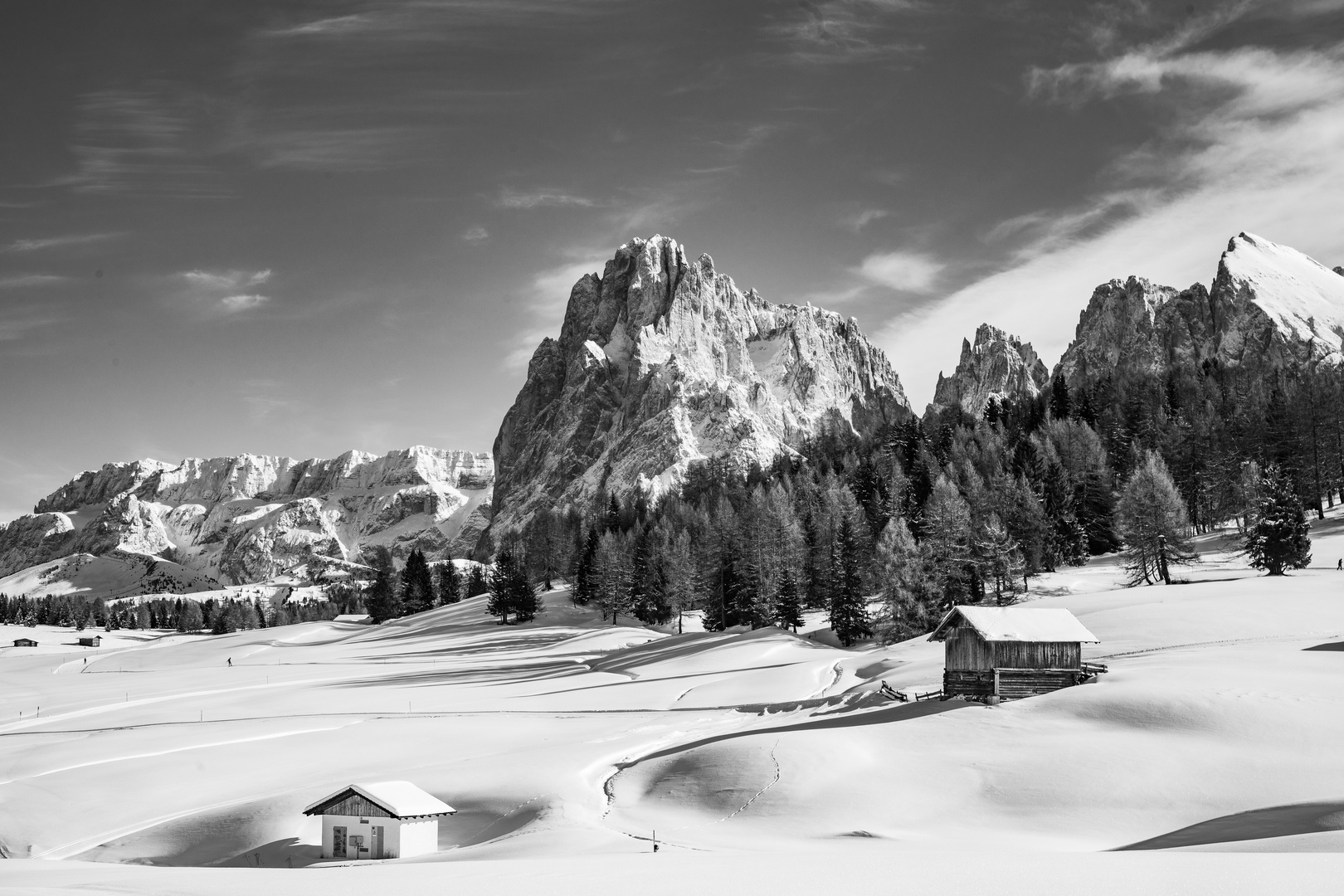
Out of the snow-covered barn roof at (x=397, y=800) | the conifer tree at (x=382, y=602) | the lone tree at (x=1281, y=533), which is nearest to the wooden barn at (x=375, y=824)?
the snow-covered barn roof at (x=397, y=800)

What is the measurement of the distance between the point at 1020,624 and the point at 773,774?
59.7 ft

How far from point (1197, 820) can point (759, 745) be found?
13.9 m

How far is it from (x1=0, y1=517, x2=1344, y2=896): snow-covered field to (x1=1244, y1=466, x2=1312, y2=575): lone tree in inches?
73.2

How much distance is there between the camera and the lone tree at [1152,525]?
68000 millimetres

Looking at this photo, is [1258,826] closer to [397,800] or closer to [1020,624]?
[397,800]

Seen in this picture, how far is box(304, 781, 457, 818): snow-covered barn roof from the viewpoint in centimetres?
2542

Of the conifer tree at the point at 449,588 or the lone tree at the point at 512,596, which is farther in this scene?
the conifer tree at the point at 449,588

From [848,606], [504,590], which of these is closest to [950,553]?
[848,606]

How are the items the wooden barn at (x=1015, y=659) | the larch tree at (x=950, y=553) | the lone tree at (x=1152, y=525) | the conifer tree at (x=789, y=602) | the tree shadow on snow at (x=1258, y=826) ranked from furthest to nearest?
the conifer tree at (x=789, y=602) < the larch tree at (x=950, y=553) < the lone tree at (x=1152, y=525) < the wooden barn at (x=1015, y=659) < the tree shadow on snow at (x=1258, y=826)

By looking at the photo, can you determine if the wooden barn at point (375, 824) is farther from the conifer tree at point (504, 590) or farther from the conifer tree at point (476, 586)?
the conifer tree at point (476, 586)

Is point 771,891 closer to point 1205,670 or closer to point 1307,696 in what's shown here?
point 1307,696

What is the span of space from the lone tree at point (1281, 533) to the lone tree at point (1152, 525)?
526 cm

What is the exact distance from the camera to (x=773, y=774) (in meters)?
29.3

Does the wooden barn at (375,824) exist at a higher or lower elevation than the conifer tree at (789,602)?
lower
